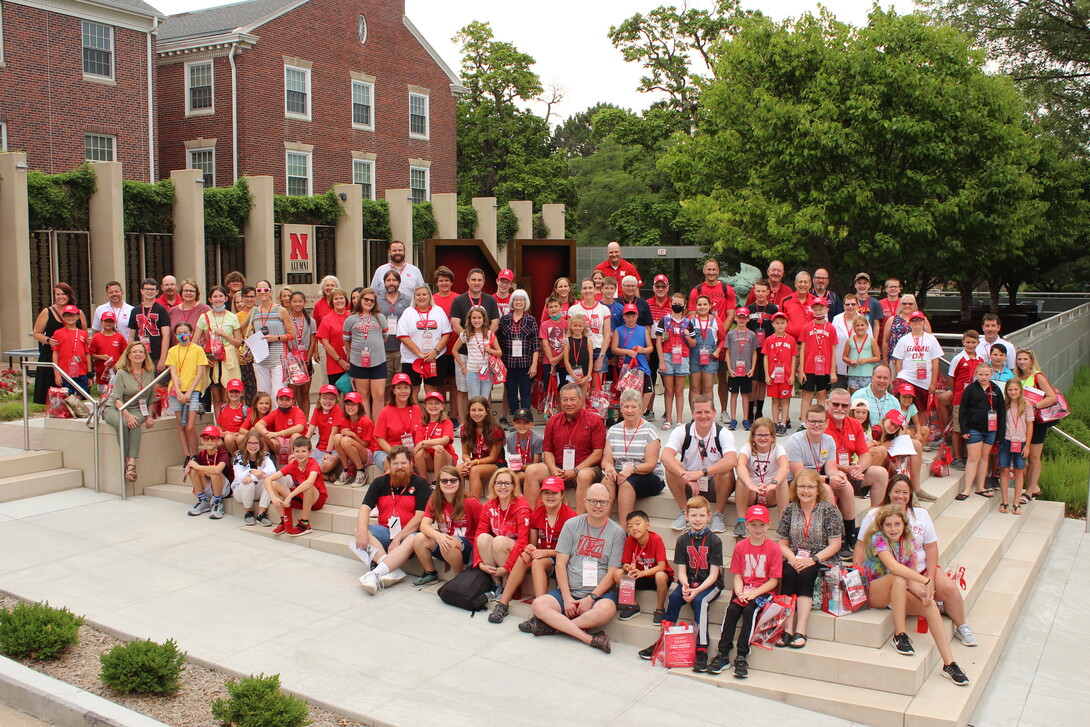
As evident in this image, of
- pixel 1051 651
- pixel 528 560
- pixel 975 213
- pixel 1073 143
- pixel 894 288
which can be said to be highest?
pixel 1073 143

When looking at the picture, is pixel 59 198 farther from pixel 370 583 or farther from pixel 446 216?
pixel 370 583

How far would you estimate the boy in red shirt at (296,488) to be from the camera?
10.3 metres

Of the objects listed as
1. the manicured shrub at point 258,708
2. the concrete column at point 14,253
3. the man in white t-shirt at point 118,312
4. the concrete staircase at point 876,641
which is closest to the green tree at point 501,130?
the concrete column at point 14,253

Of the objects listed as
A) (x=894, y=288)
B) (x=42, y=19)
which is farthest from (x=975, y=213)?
(x=42, y=19)

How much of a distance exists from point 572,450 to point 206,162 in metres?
23.8

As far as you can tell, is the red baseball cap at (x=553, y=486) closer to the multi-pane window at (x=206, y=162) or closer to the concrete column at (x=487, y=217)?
the multi-pane window at (x=206, y=162)

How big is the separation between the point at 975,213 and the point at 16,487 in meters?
18.5

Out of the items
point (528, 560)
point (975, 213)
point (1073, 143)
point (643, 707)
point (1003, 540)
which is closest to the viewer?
point (643, 707)

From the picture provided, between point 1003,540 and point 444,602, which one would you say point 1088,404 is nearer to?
point 1003,540

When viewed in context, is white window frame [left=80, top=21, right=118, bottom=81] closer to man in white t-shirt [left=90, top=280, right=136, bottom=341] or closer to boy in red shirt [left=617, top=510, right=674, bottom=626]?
man in white t-shirt [left=90, top=280, right=136, bottom=341]

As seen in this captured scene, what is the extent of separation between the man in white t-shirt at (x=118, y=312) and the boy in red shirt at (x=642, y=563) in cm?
781

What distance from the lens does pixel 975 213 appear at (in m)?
20.5

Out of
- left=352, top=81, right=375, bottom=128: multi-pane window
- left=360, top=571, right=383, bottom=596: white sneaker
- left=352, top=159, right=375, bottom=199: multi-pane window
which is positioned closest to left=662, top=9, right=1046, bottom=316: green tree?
left=352, top=159, right=375, bottom=199: multi-pane window

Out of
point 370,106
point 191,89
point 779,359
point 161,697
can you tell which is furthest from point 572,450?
point 370,106
